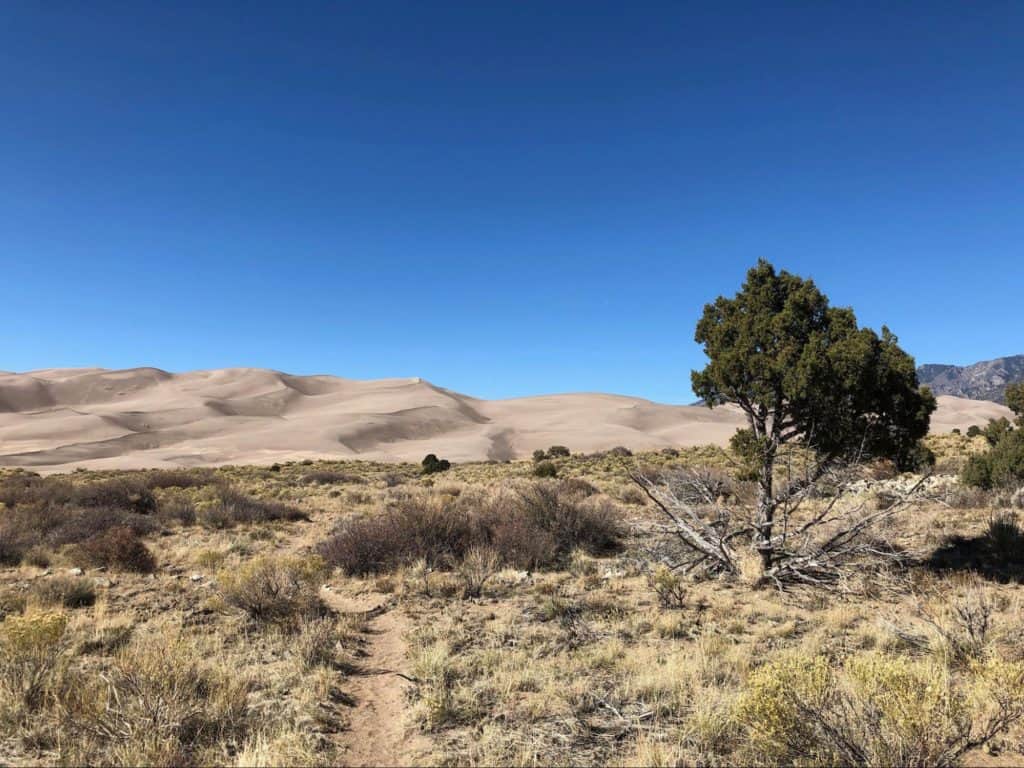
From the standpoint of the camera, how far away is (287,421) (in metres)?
107

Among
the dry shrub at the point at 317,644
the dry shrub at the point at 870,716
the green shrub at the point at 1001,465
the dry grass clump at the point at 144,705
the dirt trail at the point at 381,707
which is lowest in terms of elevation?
the dirt trail at the point at 381,707

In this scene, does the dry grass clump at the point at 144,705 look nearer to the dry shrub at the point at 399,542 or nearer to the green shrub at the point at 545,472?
Result: the dry shrub at the point at 399,542

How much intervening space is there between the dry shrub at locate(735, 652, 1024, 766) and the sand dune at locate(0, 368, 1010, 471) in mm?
65601

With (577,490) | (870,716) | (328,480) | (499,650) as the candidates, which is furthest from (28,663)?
(328,480)

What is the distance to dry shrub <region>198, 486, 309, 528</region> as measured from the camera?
16500 millimetres

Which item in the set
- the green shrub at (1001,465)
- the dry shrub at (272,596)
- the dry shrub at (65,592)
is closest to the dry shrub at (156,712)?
the dry shrub at (272,596)

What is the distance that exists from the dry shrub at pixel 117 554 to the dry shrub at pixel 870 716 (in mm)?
11759

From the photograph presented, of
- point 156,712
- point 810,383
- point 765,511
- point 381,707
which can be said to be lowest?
point 381,707

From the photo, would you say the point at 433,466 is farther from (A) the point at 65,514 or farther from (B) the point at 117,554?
(B) the point at 117,554

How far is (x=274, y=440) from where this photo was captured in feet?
279

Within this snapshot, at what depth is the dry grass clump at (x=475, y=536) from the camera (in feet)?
37.9

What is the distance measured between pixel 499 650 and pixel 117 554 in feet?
30.1

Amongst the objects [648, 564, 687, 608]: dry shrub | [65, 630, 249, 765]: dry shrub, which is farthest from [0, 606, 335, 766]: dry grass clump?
[648, 564, 687, 608]: dry shrub

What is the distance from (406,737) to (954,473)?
23927 millimetres
